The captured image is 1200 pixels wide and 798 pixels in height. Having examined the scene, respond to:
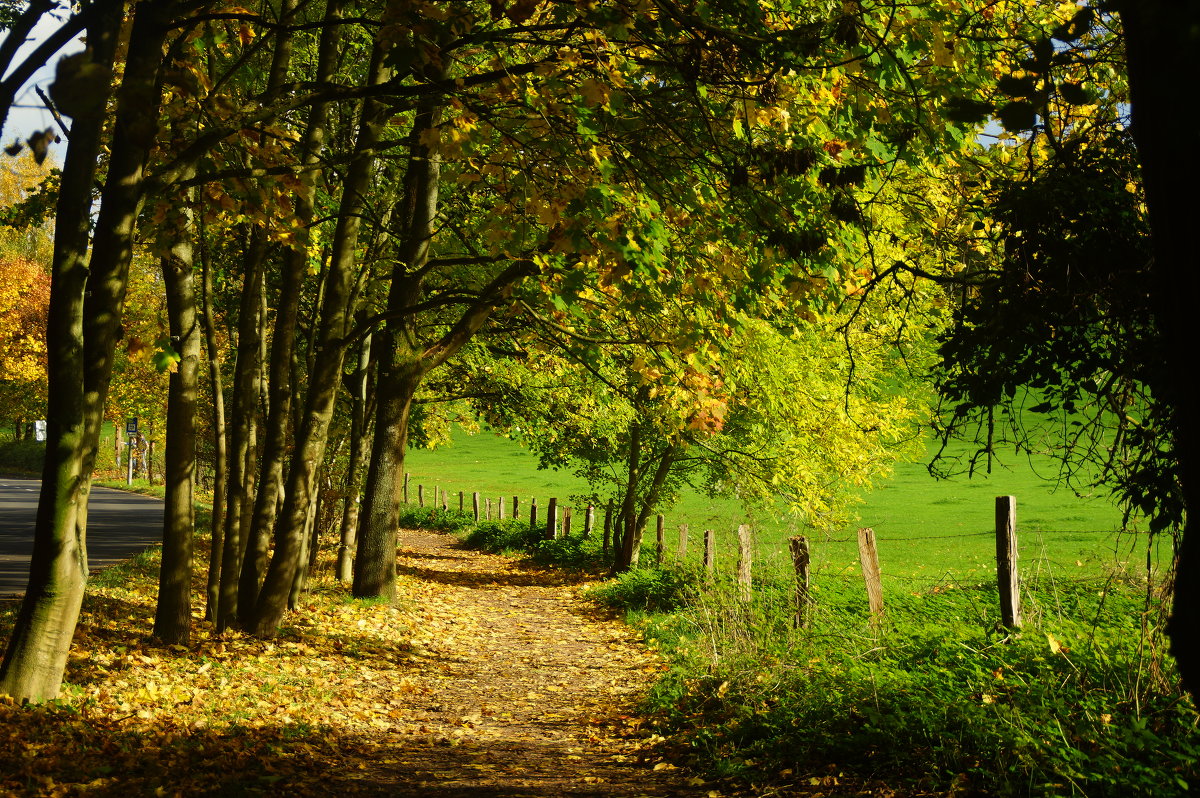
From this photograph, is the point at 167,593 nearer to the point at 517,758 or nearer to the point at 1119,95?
the point at 517,758

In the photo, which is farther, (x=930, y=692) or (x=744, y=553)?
(x=744, y=553)

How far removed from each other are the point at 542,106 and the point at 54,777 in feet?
17.2

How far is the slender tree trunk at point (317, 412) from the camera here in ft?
34.3

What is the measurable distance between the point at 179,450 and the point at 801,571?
250 inches

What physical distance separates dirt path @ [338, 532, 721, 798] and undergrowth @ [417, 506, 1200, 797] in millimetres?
517

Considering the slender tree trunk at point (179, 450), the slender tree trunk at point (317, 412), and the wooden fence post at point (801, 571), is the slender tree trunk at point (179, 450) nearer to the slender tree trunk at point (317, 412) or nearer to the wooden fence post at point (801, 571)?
the slender tree trunk at point (317, 412)

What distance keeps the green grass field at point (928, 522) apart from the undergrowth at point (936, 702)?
0.79 meters

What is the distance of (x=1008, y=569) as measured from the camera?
848 cm

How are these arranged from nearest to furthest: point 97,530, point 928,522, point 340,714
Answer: point 340,714, point 97,530, point 928,522

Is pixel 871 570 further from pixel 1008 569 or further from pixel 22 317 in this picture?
pixel 22 317

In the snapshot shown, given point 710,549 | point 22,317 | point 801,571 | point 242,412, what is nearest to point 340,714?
point 242,412

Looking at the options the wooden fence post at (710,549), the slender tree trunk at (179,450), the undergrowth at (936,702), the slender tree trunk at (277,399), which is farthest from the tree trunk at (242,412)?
the wooden fence post at (710,549)


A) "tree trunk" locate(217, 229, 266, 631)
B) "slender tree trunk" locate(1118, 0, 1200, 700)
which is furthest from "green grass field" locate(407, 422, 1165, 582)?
"tree trunk" locate(217, 229, 266, 631)

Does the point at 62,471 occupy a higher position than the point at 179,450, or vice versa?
the point at 179,450
